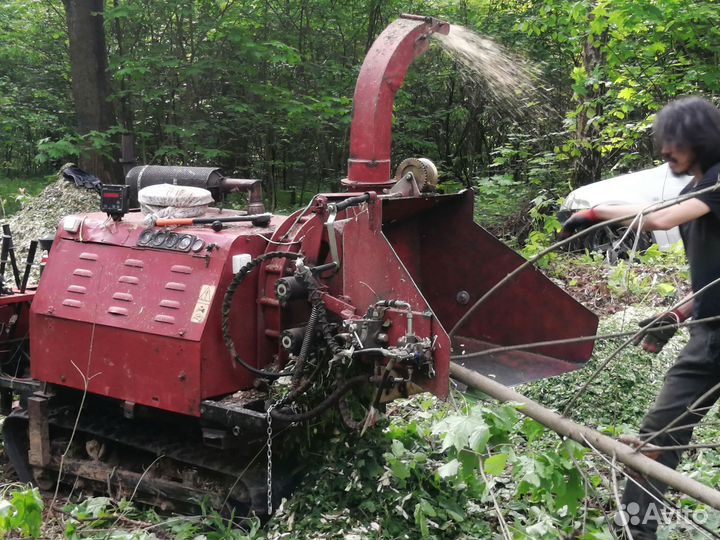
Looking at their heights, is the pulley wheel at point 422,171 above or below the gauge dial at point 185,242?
above

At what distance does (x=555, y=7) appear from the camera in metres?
9.80

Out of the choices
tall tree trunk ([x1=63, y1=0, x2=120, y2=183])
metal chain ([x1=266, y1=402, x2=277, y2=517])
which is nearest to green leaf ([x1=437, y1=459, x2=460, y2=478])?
metal chain ([x1=266, y1=402, x2=277, y2=517])

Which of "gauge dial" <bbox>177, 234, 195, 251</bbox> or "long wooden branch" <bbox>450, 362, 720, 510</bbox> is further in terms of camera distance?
"gauge dial" <bbox>177, 234, 195, 251</bbox>

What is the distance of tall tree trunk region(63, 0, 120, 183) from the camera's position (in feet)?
38.7

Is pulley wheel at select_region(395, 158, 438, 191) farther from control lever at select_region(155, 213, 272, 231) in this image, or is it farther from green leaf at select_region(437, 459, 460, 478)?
green leaf at select_region(437, 459, 460, 478)

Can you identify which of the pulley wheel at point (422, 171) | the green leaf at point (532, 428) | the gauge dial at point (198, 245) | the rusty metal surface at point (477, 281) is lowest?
the green leaf at point (532, 428)

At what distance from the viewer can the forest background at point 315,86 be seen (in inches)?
373

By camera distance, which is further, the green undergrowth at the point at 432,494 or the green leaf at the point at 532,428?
the green leaf at the point at 532,428

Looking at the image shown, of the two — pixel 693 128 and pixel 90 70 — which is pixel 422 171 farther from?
pixel 90 70

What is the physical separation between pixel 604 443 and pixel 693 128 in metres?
1.43

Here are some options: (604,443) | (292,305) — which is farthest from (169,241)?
(604,443)

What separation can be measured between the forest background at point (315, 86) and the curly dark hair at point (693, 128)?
5026mm

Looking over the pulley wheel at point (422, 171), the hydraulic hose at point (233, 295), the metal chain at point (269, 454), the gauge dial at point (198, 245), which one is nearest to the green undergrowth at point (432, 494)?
the metal chain at point (269, 454)

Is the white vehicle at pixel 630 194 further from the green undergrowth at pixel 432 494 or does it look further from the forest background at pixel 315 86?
the green undergrowth at pixel 432 494
